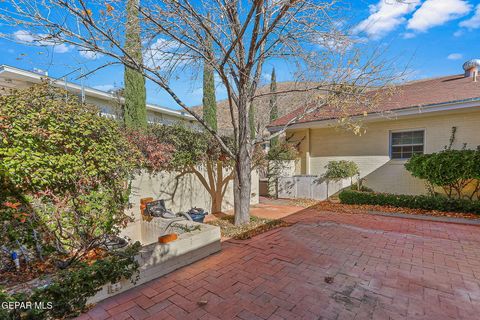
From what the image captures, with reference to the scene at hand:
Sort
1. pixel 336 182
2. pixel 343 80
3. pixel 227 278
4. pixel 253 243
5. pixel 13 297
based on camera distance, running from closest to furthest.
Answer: pixel 13 297, pixel 227 278, pixel 253 243, pixel 343 80, pixel 336 182

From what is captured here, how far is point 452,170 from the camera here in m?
6.91

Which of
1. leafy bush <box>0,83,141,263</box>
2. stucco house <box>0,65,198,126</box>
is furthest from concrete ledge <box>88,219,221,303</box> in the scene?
stucco house <box>0,65,198,126</box>

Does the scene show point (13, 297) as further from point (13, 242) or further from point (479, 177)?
point (479, 177)

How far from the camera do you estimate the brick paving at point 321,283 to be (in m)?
2.64

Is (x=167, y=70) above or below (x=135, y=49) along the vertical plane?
below

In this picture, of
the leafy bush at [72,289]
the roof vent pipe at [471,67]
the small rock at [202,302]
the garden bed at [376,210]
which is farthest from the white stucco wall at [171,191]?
the roof vent pipe at [471,67]

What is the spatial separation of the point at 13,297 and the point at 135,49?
4.86m

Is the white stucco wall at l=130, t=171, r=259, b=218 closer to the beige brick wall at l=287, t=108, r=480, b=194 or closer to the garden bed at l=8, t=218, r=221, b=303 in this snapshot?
the garden bed at l=8, t=218, r=221, b=303

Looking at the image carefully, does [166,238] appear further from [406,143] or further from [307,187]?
[406,143]

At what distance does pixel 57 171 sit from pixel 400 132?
11.0 metres

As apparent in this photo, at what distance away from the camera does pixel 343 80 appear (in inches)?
242

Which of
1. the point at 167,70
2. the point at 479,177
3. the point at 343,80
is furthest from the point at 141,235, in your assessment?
the point at 479,177
